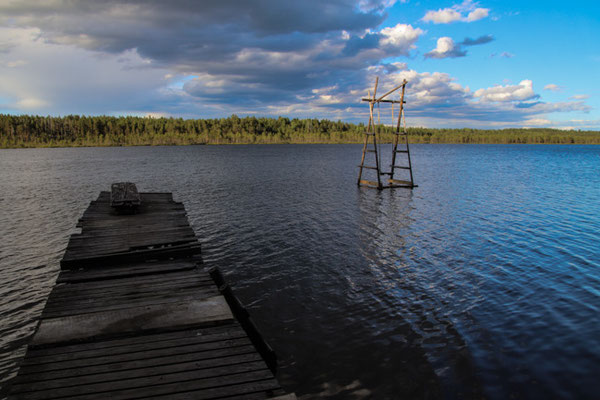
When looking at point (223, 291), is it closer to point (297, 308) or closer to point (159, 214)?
point (297, 308)

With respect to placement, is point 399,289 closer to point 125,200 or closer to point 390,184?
point 125,200

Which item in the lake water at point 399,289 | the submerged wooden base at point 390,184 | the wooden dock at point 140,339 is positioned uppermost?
Answer: the submerged wooden base at point 390,184

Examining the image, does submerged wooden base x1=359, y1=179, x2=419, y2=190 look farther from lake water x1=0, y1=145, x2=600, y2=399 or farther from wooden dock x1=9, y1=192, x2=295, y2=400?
wooden dock x1=9, y1=192, x2=295, y2=400

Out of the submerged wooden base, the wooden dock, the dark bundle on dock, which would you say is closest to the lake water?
the wooden dock

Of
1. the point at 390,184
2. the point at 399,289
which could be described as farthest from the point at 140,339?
the point at 390,184

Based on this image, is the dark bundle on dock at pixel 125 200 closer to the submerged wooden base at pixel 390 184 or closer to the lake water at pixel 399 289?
the lake water at pixel 399 289

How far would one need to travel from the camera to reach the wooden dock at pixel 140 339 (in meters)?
4.57

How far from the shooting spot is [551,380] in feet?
22.5

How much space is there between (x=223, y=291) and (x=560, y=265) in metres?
12.8

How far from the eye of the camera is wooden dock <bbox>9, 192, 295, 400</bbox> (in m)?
4.57

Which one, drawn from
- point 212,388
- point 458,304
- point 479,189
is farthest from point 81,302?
point 479,189

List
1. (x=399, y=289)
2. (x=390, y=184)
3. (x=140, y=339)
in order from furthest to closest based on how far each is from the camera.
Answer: (x=390, y=184) → (x=399, y=289) → (x=140, y=339)

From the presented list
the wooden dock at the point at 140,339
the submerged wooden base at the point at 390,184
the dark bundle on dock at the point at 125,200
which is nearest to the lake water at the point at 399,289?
the wooden dock at the point at 140,339

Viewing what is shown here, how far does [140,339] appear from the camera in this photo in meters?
5.79
